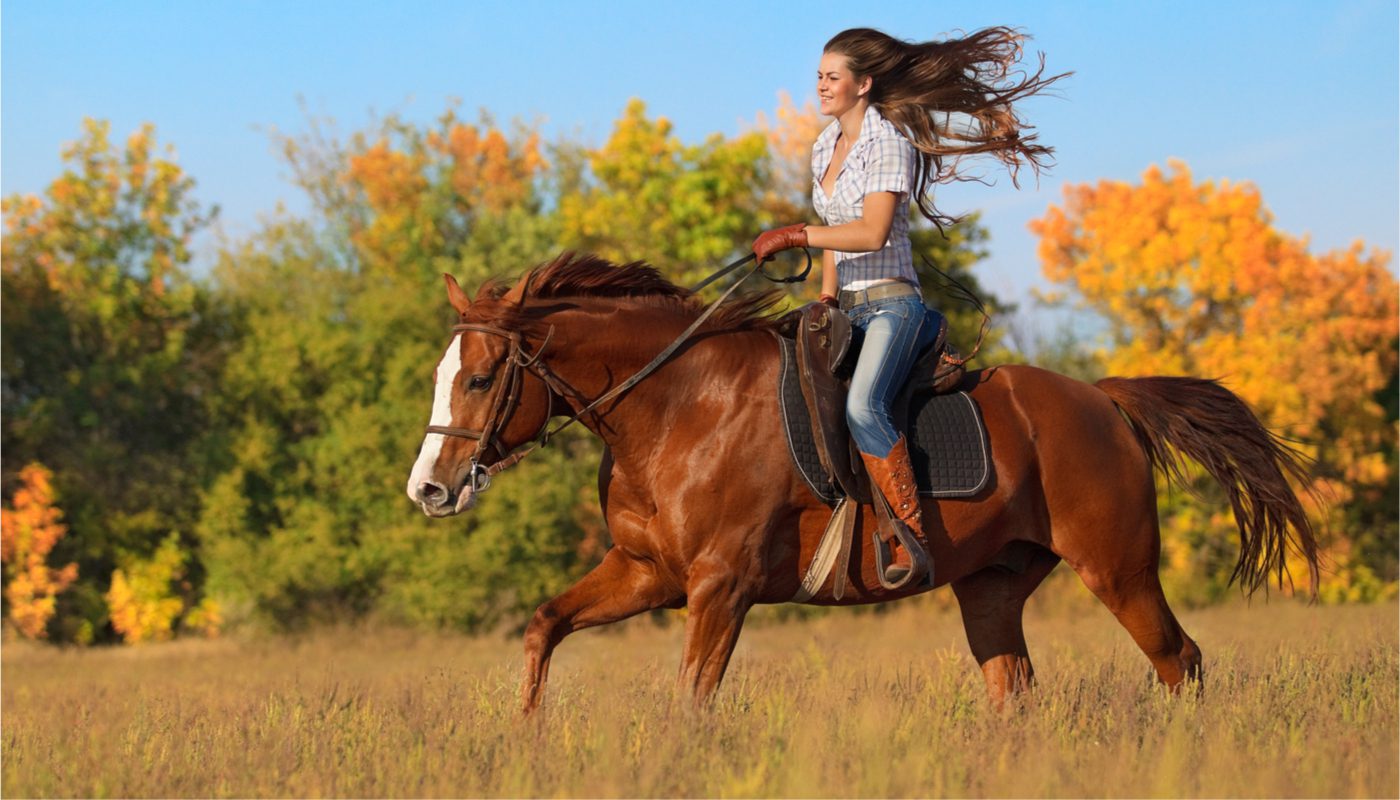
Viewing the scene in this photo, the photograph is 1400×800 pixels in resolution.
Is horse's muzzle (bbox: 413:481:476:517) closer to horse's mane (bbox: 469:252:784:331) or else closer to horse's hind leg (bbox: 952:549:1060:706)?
horse's mane (bbox: 469:252:784:331)

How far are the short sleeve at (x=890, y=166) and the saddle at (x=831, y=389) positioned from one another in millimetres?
579

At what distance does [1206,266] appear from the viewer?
23.6 m

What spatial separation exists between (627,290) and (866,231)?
116 centimetres

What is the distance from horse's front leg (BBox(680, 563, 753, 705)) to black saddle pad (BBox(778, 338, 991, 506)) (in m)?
0.58

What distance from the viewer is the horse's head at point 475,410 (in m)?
5.81

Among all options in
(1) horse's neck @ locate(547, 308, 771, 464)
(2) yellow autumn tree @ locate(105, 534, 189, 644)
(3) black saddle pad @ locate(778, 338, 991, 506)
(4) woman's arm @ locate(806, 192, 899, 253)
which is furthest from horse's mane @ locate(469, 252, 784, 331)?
(2) yellow autumn tree @ locate(105, 534, 189, 644)

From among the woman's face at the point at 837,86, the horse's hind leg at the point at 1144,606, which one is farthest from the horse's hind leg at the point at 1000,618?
the woman's face at the point at 837,86

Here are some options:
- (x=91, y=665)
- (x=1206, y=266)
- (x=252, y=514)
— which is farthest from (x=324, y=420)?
(x=1206, y=266)

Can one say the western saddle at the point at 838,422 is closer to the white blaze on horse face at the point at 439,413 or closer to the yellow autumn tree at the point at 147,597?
the white blaze on horse face at the point at 439,413

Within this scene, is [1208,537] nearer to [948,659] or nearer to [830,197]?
[948,659]

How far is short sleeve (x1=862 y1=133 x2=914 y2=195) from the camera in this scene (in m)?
6.23

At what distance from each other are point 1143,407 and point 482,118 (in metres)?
37.9

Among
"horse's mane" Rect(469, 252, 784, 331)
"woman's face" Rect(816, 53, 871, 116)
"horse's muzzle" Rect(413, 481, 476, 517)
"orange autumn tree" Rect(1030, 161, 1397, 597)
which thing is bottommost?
"horse's muzzle" Rect(413, 481, 476, 517)

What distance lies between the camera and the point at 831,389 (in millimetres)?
6230
